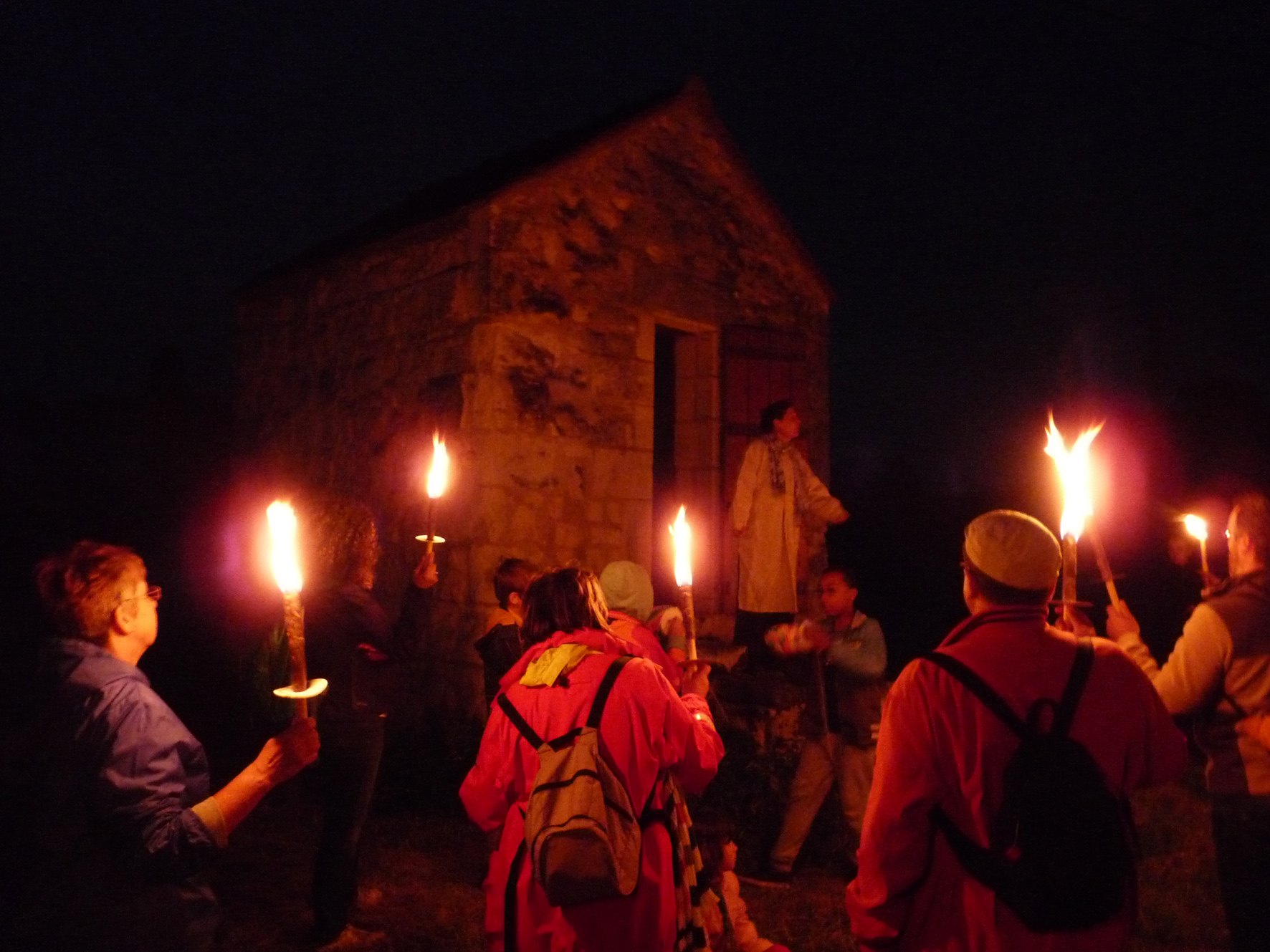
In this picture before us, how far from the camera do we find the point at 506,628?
12.4 ft

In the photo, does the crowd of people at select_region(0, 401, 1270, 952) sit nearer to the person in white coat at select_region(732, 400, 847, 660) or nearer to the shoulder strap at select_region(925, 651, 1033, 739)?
the shoulder strap at select_region(925, 651, 1033, 739)

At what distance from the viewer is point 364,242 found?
7.07 m

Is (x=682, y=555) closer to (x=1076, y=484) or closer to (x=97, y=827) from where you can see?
(x=1076, y=484)

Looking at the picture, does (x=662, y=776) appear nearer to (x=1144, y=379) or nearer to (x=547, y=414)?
(x=547, y=414)

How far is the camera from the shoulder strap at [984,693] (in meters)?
1.91

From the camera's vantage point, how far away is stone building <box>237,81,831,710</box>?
237 inches

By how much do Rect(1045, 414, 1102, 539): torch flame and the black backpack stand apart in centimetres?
74

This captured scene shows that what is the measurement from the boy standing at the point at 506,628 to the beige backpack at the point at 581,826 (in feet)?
4.84

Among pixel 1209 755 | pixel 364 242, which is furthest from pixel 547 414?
pixel 1209 755

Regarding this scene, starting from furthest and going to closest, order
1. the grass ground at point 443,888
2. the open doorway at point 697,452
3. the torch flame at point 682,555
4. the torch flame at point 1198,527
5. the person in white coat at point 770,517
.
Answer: the open doorway at point 697,452, the person in white coat at point 770,517, the grass ground at point 443,888, the torch flame at point 1198,527, the torch flame at point 682,555

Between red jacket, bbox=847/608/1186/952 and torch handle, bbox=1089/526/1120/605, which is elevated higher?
torch handle, bbox=1089/526/1120/605

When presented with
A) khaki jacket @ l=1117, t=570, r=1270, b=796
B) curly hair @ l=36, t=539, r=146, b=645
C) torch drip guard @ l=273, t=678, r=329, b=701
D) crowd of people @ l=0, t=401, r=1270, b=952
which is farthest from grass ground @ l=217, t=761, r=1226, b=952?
torch drip guard @ l=273, t=678, r=329, b=701

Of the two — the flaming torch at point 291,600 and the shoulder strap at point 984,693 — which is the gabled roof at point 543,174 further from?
the shoulder strap at point 984,693

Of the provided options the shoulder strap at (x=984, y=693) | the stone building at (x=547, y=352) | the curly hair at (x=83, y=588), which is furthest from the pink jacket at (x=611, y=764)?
the stone building at (x=547, y=352)
